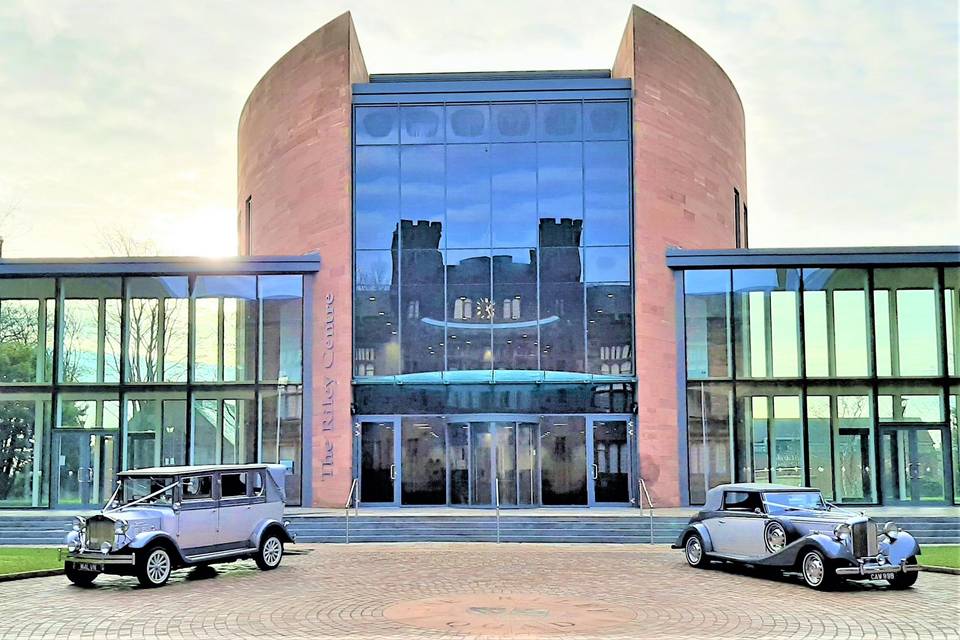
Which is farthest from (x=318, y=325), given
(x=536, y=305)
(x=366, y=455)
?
(x=536, y=305)

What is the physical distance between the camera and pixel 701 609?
1315 centimetres

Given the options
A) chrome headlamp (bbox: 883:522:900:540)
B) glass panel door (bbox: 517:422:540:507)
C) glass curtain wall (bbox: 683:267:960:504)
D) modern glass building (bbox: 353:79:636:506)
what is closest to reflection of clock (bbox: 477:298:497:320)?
modern glass building (bbox: 353:79:636:506)

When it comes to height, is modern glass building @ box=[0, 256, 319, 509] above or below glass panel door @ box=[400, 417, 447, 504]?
above

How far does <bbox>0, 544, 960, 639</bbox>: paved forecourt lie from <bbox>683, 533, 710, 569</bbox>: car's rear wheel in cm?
27

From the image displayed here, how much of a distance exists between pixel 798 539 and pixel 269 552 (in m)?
8.62

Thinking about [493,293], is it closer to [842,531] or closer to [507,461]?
[507,461]

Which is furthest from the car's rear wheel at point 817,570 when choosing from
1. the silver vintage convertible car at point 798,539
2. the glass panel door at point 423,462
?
the glass panel door at point 423,462

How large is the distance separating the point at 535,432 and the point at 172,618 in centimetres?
1591

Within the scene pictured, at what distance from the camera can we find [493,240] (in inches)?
1111

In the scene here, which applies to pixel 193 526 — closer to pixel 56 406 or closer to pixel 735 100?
pixel 56 406

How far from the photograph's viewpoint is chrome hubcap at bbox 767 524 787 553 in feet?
51.7

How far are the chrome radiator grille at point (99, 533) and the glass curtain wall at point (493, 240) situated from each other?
1273 centimetres

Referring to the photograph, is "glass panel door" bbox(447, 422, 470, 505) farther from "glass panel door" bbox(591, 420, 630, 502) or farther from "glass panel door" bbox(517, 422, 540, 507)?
"glass panel door" bbox(591, 420, 630, 502)

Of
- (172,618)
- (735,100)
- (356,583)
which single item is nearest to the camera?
(172,618)
